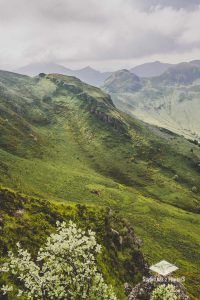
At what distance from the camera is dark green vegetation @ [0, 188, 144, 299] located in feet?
149

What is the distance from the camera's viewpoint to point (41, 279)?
20406 mm

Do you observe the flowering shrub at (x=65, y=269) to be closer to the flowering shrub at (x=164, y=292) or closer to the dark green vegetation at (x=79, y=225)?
the flowering shrub at (x=164, y=292)

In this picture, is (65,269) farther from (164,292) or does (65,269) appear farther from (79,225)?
(79,225)

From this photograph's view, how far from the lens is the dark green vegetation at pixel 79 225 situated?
149ft

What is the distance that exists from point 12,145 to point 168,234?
88381mm

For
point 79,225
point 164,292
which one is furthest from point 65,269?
point 79,225

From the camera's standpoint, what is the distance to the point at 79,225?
191ft

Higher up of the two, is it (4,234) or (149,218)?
(4,234)

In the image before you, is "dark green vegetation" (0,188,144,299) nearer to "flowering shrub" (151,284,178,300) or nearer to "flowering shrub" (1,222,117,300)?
"flowering shrub" (151,284,178,300)

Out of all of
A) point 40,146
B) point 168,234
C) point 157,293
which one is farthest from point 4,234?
point 40,146

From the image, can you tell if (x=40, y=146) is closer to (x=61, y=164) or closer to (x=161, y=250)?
(x=61, y=164)

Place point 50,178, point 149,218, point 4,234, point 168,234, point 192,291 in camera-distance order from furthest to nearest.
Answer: point 50,178 < point 149,218 < point 168,234 < point 192,291 < point 4,234

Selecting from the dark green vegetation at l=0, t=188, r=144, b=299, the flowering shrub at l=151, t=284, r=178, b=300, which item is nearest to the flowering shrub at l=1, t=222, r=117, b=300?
the flowering shrub at l=151, t=284, r=178, b=300

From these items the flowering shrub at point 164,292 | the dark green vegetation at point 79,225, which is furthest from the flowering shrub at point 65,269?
the dark green vegetation at point 79,225
